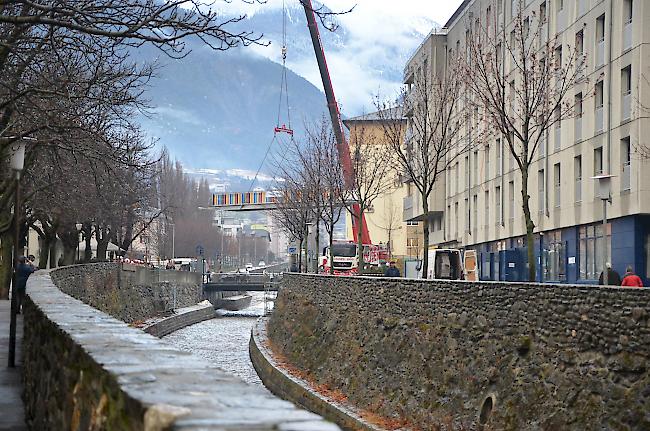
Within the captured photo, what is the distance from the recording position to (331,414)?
25.0m

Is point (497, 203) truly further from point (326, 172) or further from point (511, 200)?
point (326, 172)

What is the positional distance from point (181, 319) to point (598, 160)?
3739 centimetres

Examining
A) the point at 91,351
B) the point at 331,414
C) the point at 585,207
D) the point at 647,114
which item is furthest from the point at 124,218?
the point at 91,351

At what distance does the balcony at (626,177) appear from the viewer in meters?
37.7

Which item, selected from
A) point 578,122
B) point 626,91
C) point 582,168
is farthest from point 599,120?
point 626,91

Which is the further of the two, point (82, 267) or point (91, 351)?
point (82, 267)

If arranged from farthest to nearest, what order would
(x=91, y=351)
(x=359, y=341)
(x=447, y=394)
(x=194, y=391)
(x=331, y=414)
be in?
(x=359, y=341) < (x=331, y=414) < (x=447, y=394) < (x=91, y=351) < (x=194, y=391)

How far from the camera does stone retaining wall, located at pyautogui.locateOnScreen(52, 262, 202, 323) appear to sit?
39438mm

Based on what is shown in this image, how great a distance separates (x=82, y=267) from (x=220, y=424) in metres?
38.9

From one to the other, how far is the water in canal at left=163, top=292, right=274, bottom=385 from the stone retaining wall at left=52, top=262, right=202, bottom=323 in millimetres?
2535

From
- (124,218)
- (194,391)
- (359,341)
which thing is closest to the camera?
(194,391)

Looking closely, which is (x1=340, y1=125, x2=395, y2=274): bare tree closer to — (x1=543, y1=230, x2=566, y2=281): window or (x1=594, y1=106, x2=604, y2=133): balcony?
(x1=543, y1=230, x2=566, y2=281): window

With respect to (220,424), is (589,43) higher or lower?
higher

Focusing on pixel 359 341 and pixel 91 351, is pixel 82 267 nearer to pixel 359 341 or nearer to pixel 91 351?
pixel 359 341
